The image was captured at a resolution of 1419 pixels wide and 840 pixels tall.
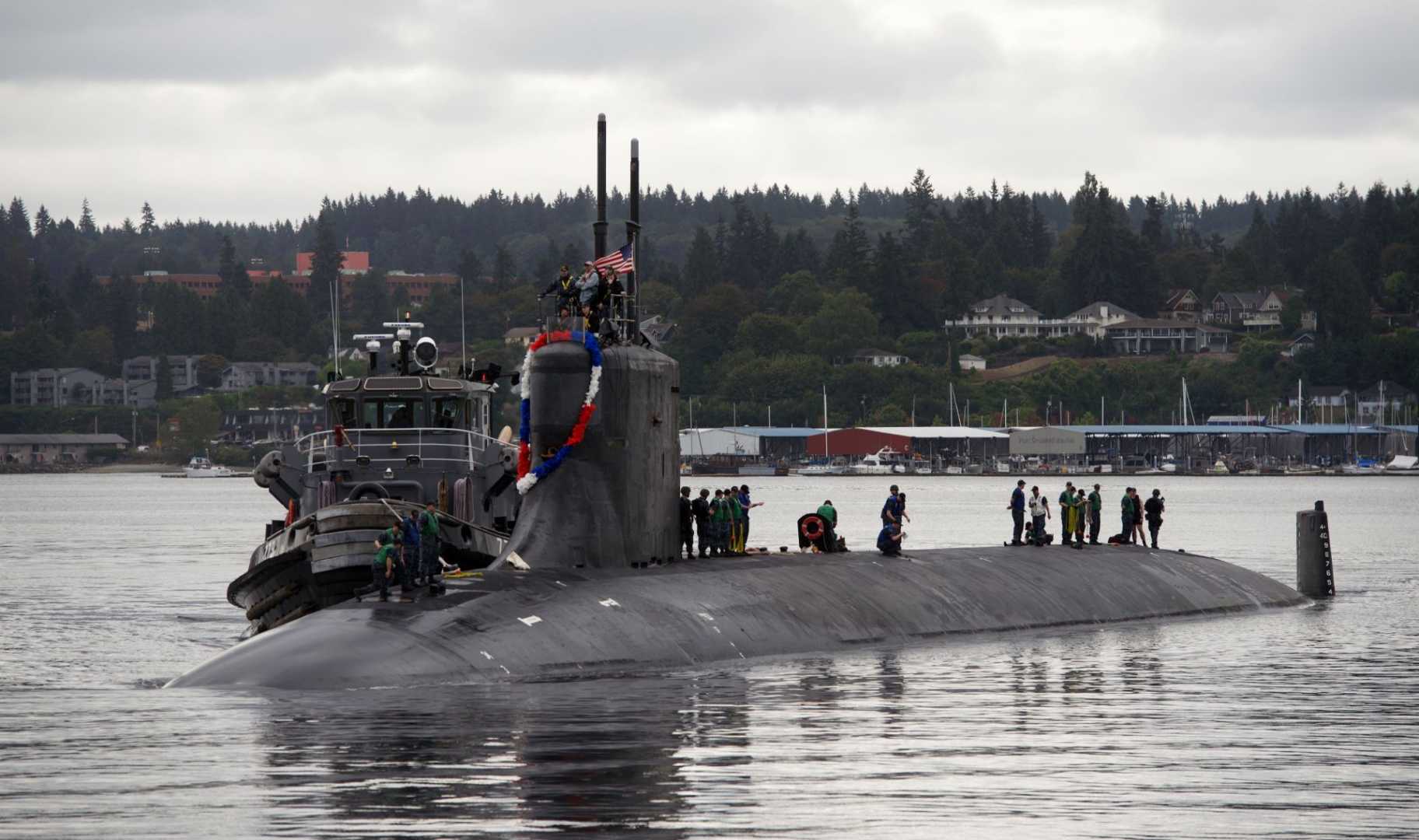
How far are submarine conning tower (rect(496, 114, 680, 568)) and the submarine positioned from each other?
23mm

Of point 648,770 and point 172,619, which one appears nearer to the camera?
point 648,770

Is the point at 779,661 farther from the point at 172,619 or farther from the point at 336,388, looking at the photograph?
the point at 172,619

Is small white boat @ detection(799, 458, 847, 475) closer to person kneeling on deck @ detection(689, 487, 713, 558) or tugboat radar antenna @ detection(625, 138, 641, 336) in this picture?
person kneeling on deck @ detection(689, 487, 713, 558)

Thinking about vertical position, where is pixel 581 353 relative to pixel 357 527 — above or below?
above

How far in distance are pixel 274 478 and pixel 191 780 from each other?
1968 cm

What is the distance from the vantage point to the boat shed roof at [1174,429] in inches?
7244

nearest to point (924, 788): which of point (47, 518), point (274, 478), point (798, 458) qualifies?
point (274, 478)

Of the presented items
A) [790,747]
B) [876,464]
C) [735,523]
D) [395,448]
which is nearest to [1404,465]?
[876,464]

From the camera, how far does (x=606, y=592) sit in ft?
79.9

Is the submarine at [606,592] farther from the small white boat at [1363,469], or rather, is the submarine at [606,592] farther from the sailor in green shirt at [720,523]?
the small white boat at [1363,469]

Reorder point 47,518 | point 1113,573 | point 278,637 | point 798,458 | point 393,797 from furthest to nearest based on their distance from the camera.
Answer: point 798,458
point 47,518
point 1113,573
point 278,637
point 393,797

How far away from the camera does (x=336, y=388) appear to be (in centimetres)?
3650

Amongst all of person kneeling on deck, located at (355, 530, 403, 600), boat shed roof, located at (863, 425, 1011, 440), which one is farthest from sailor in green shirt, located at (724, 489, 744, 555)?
boat shed roof, located at (863, 425, 1011, 440)

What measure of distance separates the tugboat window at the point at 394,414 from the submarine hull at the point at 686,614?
364 inches
